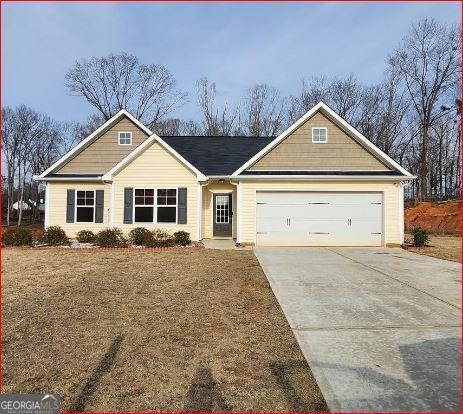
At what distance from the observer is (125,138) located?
17531mm

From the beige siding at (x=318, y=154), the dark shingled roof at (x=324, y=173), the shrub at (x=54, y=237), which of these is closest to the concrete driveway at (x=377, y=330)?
the dark shingled roof at (x=324, y=173)

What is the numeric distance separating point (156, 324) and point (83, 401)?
6.49 ft

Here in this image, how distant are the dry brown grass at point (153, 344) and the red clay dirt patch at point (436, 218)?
72.2ft

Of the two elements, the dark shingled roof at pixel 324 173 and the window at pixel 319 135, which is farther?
the window at pixel 319 135

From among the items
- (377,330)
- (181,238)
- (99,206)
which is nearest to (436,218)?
(181,238)

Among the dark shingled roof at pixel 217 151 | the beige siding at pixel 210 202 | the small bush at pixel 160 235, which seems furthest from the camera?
the dark shingled roof at pixel 217 151

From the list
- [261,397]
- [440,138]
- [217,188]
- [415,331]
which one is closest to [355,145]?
[217,188]

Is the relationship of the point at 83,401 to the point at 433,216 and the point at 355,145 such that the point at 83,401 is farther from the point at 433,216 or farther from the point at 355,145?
the point at 433,216

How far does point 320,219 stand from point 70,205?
11125 millimetres

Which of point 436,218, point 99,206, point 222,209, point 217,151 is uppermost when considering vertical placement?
point 217,151

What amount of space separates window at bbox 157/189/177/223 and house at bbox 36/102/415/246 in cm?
4

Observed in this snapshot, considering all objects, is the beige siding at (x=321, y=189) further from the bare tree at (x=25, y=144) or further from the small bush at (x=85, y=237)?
the bare tree at (x=25, y=144)

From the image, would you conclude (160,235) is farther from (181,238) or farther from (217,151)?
(217,151)

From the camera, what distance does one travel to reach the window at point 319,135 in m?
15.0
